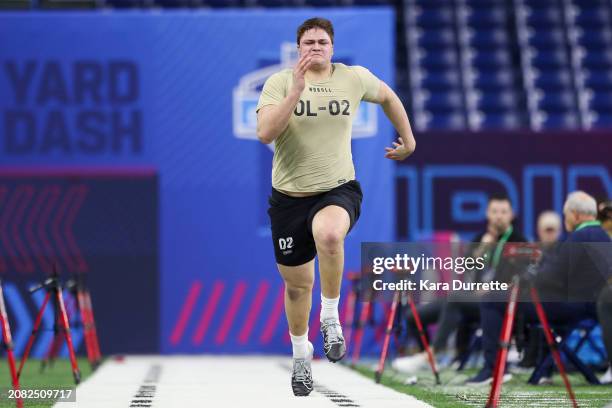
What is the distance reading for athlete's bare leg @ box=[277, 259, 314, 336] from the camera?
22.9 feet

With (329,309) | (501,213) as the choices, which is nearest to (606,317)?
(501,213)

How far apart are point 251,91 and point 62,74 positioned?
1.89m

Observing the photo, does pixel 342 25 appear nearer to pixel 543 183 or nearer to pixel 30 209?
pixel 543 183

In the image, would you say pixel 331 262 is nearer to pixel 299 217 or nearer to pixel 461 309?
pixel 299 217

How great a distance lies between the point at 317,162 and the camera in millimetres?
6734

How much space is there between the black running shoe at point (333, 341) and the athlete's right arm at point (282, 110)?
0.96 metres

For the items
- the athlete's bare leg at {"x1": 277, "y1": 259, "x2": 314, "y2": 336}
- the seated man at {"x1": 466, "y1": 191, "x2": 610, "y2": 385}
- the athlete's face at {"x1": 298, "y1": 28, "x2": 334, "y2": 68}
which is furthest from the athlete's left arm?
the seated man at {"x1": 466, "y1": 191, "x2": 610, "y2": 385}

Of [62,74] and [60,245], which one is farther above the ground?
[62,74]

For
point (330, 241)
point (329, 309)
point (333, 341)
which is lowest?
point (333, 341)

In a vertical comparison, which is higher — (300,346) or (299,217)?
(299,217)

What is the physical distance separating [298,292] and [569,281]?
1421 mm

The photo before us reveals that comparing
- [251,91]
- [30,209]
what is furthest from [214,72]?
[30,209]

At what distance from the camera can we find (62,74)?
13375mm

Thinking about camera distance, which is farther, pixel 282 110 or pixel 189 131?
pixel 189 131
